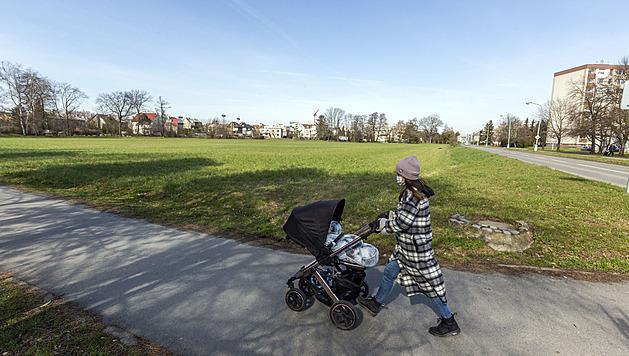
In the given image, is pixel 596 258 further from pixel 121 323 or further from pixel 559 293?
pixel 121 323

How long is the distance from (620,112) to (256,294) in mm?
46311

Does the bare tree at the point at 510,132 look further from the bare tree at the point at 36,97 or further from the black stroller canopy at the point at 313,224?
the bare tree at the point at 36,97

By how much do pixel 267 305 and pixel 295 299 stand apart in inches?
14.2

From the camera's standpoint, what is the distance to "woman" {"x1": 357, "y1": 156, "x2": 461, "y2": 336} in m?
2.92

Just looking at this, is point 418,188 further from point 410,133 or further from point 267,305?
point 410,133

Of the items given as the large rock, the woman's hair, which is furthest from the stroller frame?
the large rock

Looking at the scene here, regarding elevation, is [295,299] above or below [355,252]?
below

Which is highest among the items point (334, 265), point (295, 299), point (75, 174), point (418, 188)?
point (418, 188)

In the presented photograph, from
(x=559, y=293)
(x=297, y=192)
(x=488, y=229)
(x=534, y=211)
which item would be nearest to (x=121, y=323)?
(x=559, y=293)

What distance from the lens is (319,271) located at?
11.3ft

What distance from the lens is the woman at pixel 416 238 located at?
2.92m

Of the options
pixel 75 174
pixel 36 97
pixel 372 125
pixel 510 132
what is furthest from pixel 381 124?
pixel 75 174

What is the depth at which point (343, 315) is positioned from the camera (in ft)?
10.2

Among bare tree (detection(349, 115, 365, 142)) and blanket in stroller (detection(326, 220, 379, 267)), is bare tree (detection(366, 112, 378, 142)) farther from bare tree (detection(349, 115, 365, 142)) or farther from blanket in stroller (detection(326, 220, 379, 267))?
blanket in stroller (detection(326, 220, 379, 267))
